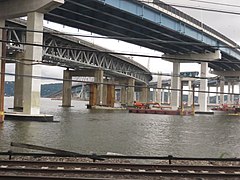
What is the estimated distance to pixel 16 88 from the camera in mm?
67250

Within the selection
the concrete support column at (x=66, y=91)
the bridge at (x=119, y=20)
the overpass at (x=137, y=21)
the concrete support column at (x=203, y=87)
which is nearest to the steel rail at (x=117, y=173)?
the bridge at (x=119, y=20)

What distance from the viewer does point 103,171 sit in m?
11.2

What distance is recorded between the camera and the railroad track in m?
10.8

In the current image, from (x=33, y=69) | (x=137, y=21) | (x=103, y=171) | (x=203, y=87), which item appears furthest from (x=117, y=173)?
(x=203, y=87)

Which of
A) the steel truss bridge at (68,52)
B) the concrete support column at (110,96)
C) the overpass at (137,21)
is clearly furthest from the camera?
the concrete support column at (110,96)

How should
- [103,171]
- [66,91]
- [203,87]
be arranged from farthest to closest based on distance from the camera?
1. [66,91]
2. [203,87]
3. [103,171]

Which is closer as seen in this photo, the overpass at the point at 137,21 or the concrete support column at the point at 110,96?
the overpass at the point at 137,21

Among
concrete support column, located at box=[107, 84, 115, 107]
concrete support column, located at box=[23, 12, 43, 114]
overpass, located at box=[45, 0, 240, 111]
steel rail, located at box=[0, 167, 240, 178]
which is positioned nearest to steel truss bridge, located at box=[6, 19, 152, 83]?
overpass, located at box=[45, 0, 240, 111]

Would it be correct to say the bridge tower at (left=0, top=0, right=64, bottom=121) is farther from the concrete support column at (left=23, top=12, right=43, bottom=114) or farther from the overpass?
the overpass

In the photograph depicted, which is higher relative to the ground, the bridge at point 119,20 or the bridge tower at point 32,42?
the bridge at point 119,20

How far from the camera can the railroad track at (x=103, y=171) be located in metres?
10.8

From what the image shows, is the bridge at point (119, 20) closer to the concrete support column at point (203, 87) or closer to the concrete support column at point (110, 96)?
the concrete support column at point (203, 87)

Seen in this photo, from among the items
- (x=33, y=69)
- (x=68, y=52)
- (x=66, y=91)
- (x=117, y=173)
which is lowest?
(x=117, y=173)

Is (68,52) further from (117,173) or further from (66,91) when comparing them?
(117,173)
